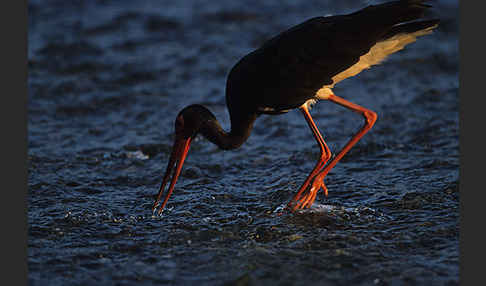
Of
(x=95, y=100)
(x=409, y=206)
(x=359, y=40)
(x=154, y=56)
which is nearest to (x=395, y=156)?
(x=409, y=206)

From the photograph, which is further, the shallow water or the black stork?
the black stork

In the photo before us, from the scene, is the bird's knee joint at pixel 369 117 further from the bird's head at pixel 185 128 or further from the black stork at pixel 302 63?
the bird's head at pixel 185 128

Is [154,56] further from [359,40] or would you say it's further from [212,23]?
[359,40]

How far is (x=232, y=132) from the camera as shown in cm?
595

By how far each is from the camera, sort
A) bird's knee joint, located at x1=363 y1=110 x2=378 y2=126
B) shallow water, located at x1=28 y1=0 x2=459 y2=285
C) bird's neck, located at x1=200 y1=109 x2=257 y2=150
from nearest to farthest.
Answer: shallow water, located at x1=28 y1=0 x2=459 y2=285 < bird's neck, located at x1=200 y1=109 x2=257 y2=150 < bird's knee joint, located at x1=363 y1=110 x2=378 y2=126

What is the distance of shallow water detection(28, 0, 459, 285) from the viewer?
4.77m

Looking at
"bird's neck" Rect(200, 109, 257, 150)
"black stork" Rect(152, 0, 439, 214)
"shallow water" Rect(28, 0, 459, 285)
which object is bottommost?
"shallow water" Rect(28, 0, 459, 285)

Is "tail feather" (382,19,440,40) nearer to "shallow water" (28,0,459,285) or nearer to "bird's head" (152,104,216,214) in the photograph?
"shallow water" (28,0,459,285)

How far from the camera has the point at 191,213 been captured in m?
5.72

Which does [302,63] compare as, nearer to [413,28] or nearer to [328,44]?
[328,44]

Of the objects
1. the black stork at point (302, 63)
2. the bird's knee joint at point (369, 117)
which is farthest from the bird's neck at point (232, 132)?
the bird's knee joint at point (369, 117)

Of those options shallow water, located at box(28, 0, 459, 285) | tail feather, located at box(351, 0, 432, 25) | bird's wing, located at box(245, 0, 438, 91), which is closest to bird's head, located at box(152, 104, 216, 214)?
shallow water, located at box(28, 0, 459, 285)

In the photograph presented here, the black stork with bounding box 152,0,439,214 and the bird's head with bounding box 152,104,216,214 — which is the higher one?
the black stork with bounding box 152,0,439,214

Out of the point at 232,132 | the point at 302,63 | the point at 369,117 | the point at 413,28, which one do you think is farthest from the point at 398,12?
Answer: the point at 232,132
